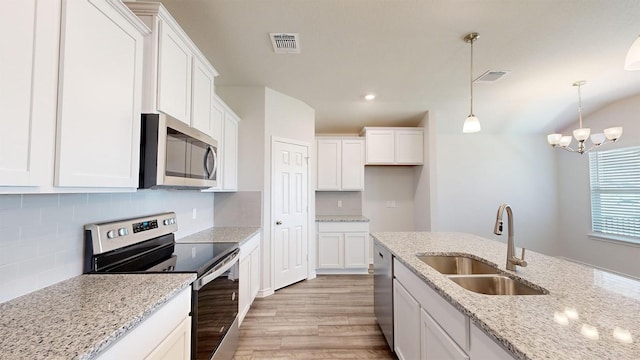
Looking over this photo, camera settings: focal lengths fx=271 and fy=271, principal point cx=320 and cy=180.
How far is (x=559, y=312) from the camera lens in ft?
→ 3.28

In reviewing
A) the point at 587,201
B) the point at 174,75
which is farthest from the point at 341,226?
the point at 587,201

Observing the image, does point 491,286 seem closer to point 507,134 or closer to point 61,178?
point 61,178

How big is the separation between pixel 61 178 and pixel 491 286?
2121 millimetres

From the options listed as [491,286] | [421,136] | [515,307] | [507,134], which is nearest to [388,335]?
[491,286]

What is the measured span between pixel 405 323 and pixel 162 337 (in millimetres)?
1450

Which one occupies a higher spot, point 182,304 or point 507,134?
point 507,134

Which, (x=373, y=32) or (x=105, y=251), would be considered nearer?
(x=105, y=251)

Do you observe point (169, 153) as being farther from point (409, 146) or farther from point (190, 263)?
point (409, 146)

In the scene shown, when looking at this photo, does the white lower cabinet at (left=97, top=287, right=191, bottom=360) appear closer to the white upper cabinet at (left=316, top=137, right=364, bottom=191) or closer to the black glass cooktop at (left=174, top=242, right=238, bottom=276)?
the black glass cooktop at (left=174, top=242, right=238, bottom=276)

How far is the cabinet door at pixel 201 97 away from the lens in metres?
1.92

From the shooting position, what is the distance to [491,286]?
5.22ft

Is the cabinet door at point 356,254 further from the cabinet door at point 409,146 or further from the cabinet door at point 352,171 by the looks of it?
the cabinet door at point 409,146

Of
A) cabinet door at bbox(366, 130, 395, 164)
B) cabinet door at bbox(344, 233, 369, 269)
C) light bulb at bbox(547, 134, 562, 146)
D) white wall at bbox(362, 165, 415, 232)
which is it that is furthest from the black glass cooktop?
light bulb at bbox(547, 134, 562, 146)

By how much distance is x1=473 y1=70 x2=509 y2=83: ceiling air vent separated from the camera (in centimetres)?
307
